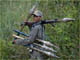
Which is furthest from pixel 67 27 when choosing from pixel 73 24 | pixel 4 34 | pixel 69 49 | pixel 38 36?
pixel 38 36

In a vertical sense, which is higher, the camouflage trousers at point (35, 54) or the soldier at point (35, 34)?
the soldier at point (35, 34)

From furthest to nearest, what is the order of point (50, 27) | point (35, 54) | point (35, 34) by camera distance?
1. point (50, 27)
2. point (35, 54)
3. point (35, 34)

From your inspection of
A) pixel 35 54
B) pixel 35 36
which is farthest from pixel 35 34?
pixel 35 54

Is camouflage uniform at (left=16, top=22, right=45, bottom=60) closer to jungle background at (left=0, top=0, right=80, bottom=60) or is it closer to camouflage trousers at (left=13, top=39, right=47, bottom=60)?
camouflage trousers at (left=13, top=39, right=47, bottom=60)

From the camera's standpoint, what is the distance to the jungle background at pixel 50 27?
647cm

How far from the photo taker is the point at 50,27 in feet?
21.9

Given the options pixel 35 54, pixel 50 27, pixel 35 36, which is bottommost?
pixel 35 54

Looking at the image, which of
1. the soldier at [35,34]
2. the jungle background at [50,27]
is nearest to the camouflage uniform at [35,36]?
the soldier at [35,34]

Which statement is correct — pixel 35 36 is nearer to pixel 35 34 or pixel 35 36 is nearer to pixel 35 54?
pixel 35 34

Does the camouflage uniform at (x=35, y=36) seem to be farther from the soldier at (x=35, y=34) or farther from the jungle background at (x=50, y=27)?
the jungle background at (x=50, y=27)

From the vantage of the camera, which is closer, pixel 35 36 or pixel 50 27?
pixel 35 36

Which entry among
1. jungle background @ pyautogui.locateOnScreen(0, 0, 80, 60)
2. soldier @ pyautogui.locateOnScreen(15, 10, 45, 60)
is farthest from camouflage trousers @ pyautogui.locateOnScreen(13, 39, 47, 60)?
jungle background @ pyautogui.locateOnScreen(0, 0, 80, 60)

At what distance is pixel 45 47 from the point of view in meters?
4.20

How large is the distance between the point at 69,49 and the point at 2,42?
1.88 meters
